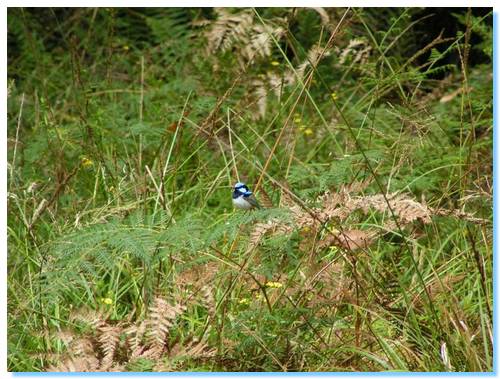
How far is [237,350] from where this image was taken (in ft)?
9.82

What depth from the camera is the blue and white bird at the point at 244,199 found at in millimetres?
3272

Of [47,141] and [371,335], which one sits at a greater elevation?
[47,141]

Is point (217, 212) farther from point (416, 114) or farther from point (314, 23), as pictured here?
point (314, 23)

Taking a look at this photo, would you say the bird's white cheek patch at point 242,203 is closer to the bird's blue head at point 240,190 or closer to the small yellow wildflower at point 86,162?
the bird's blue head at point 240,190

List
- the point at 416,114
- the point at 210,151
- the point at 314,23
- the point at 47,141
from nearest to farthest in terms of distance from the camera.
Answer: the point at 416,114
the point at 47,141
the point at 210,151
the point at 314,23

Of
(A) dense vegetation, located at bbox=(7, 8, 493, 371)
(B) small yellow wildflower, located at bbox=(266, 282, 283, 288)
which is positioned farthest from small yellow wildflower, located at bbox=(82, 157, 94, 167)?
(B) small yellow wildflower, located at bbox=(266, 282, 283, 288)

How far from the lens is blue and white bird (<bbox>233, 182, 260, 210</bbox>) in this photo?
10.7 feet

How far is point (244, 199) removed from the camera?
3334mm

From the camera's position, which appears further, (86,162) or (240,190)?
(86,162)

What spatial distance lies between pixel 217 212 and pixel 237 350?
5.10 feet

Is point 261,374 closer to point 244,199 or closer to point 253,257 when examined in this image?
point 253,257

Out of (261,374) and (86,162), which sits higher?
(86,162)

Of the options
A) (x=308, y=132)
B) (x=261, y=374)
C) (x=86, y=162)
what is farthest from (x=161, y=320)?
(x=308, y=132)

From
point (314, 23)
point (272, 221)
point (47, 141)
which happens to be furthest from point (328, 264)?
point (314, 23)
